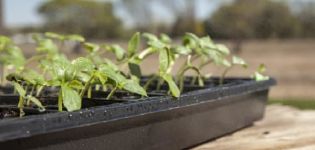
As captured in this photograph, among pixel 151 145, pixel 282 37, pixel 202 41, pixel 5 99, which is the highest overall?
pixel 282 37

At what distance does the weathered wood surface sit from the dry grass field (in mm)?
5756

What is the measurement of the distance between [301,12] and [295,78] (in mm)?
19012

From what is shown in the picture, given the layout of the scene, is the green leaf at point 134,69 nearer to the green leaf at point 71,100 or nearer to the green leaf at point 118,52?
the green leaf at point 118,52

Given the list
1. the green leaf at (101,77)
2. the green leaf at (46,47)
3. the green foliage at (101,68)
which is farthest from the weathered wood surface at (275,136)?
the green leaf at (46,47)

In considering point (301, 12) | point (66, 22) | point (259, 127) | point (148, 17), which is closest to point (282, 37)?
point (301, 12)

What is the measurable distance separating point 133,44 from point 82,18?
98.9ft

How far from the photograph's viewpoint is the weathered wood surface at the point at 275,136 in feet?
5.00

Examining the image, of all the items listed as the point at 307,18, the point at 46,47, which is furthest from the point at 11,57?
the point at 307,18

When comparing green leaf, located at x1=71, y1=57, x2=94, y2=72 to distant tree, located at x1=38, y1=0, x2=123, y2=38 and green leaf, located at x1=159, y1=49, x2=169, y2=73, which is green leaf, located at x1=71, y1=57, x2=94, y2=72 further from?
distant tree, located at x1=38, y1=0, x2=123, y2=38

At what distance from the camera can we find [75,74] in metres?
1.18

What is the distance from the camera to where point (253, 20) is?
111 ft

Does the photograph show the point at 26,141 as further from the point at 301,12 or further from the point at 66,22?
the point at 301,12

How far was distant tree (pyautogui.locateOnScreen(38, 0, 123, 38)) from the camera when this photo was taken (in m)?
30.5

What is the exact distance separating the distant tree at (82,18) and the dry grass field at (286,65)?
6.83 m
